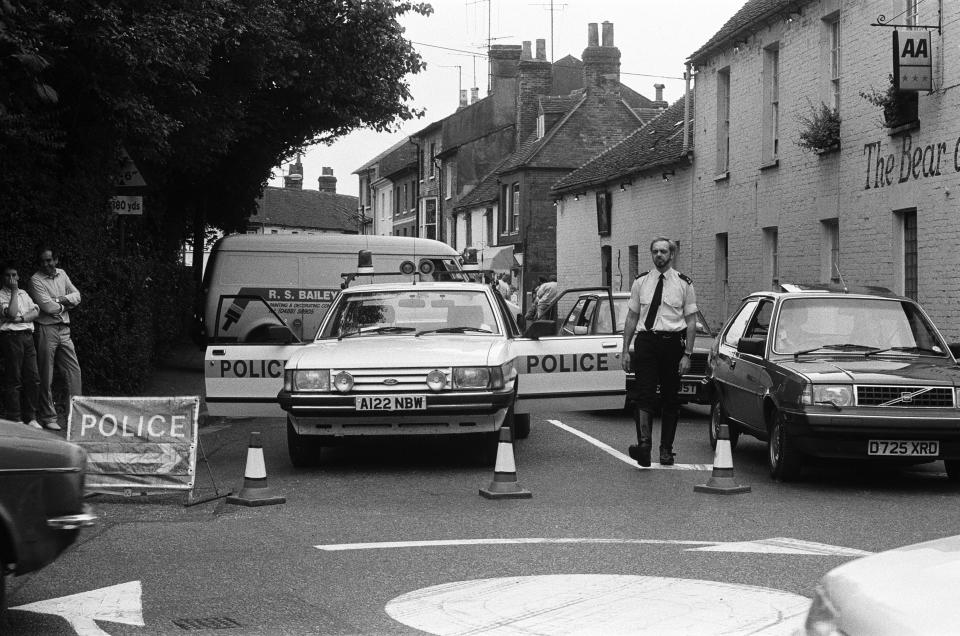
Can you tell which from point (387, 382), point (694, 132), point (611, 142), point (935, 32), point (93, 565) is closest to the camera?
point (93, 565)

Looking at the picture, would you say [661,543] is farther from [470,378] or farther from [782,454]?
[470,378]

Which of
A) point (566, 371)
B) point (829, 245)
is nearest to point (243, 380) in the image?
point (566, 371)

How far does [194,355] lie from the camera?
2694 centimetres

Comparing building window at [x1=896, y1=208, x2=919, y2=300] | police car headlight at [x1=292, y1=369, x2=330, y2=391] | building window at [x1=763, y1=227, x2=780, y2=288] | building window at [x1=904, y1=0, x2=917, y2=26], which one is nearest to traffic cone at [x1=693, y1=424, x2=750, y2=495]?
police car headlight at [x1=292, y1=369, x2=330, y2=391]

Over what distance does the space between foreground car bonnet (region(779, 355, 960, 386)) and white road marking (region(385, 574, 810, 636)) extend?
4.06 metres

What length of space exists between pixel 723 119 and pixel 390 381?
2024 cm

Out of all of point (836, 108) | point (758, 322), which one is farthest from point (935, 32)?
point (758, 322)

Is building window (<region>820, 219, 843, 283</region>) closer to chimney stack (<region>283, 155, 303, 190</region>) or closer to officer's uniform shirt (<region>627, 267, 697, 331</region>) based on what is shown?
officer's uniform shirt (<region>627, 267, 697, 331</region>)

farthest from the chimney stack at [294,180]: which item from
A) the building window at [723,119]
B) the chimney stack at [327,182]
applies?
the building window at [723,119]

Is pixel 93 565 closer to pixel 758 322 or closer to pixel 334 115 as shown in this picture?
pixel 758 322

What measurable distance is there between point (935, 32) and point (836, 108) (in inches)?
149

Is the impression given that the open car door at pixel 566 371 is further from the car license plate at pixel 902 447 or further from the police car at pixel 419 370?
the car license plate at pixel 902 447

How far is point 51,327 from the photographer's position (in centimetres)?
1451

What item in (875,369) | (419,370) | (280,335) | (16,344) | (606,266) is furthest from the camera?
(606,266)
